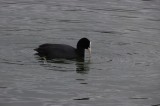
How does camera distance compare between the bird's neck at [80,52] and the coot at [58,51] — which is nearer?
the coot at [58,51]

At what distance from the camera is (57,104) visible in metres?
14.1

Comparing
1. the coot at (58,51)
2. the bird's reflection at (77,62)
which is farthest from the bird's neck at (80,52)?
the bird's reflection at (77,62)

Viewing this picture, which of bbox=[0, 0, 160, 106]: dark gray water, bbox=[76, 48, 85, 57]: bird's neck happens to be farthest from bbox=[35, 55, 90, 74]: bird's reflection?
bbox=[76, 48, 85, 57]: bird's neck

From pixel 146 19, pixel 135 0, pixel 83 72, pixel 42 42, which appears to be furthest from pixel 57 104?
pixel 135 0

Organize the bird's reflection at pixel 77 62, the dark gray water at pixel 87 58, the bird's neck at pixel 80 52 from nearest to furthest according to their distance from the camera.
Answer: the dark gray water at pixel 87 58 → the bird's reflection at pixel 77 62 → the bird's neck at pixel 80 52

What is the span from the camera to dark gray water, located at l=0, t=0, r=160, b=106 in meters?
14.8

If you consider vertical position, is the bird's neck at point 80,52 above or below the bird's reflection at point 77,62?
above

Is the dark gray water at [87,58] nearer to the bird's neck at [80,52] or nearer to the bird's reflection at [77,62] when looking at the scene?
the bird's reflection at [77,62]

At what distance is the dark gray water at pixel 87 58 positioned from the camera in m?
14.8

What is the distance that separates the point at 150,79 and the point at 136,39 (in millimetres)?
4524

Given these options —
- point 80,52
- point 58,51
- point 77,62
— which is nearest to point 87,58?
point 80,52

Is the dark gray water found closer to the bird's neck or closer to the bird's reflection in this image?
the bird's reflection

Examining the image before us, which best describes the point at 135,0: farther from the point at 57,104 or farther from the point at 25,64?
the point at 57,104

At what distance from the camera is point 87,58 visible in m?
18.9
